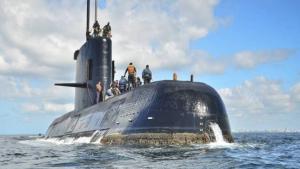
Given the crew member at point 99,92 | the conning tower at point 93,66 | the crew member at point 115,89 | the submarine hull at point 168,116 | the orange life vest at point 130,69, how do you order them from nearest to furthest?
the submarine hull at point 168,116, the orange life vest at point 130,69, the crew member at point 115,89, the crew member at point 99,92, the conning tower at point 93,66

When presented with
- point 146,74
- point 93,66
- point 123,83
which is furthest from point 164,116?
point 93,66

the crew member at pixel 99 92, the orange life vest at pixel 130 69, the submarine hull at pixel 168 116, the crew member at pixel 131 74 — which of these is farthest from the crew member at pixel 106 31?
the submarine hull at pixel 168 116

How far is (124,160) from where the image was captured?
1116 centimetres

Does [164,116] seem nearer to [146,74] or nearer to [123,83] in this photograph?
[146,74]

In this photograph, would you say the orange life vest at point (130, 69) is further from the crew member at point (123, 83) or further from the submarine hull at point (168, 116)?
the submarine hull at point (168, 116)

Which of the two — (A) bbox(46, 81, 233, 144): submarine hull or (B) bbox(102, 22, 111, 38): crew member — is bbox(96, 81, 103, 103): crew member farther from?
(A) bbox(46, 81, 233, 144): submarine hull

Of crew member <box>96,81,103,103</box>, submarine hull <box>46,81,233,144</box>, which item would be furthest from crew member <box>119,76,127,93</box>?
submarine hull <box>46,81,233,144</box>

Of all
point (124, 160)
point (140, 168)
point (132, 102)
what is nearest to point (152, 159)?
point (124, 160)

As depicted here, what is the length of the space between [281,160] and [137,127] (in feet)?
23.9

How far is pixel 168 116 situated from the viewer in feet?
56.9

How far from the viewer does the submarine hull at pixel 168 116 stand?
16.8 meters

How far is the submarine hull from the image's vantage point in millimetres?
16844

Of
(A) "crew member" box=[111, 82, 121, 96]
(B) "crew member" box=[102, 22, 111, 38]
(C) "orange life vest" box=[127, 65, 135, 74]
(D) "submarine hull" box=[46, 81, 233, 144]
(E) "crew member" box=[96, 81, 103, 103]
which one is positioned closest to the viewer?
(D) "submarine hull" box=[46, 81, 233, 144]

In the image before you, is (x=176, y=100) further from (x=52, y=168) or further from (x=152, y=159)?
(x=52, y=168)
